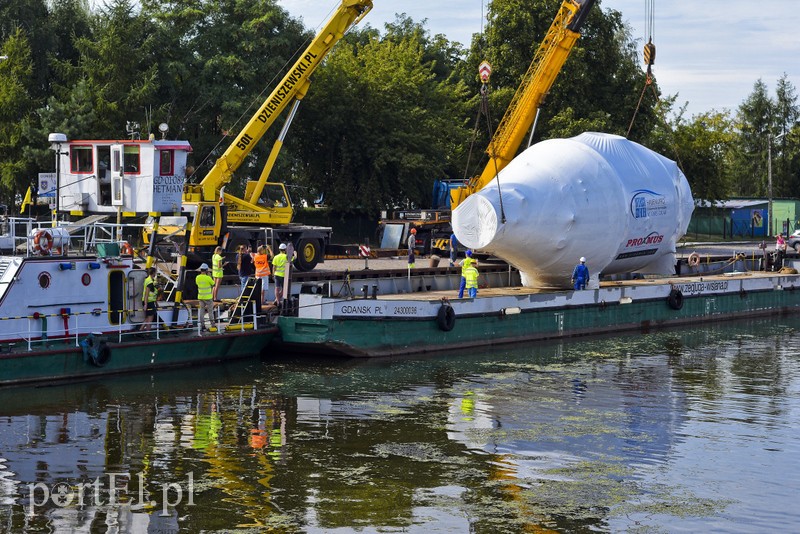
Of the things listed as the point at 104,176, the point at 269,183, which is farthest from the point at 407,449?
the point at 269,183

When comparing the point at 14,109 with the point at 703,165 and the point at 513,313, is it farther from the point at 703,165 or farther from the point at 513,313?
the point at 703,165

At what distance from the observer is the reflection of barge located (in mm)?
28203

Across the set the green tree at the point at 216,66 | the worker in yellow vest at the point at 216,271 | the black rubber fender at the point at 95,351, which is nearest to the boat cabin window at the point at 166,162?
the worker in yellow vest at the point at 216,271

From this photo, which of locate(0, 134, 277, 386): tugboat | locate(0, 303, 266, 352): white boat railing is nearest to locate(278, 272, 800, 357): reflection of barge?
locate(0, 134, 277, 386): tugboat

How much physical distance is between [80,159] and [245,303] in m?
6.47

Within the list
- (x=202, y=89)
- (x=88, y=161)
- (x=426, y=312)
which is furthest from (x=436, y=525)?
(x=202, y=89)

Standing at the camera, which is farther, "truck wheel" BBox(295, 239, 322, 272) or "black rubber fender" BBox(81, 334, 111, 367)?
"truck wheel" BBox(295, 239, 322, 272)

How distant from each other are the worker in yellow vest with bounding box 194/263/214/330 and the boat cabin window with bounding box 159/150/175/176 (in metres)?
4.14

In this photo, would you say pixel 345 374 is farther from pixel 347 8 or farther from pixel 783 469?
pixel 347 8

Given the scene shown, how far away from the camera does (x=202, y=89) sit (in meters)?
54.8

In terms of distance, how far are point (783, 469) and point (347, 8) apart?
24223mm

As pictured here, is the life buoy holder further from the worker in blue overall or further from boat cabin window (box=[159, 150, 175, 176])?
boat cabin window (box=[159, 150, 175, 176])

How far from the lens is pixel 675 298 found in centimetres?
3766

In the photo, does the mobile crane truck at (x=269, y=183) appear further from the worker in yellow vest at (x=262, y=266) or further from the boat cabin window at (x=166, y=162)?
the worker in yellow vest at (x=262, y=266)
